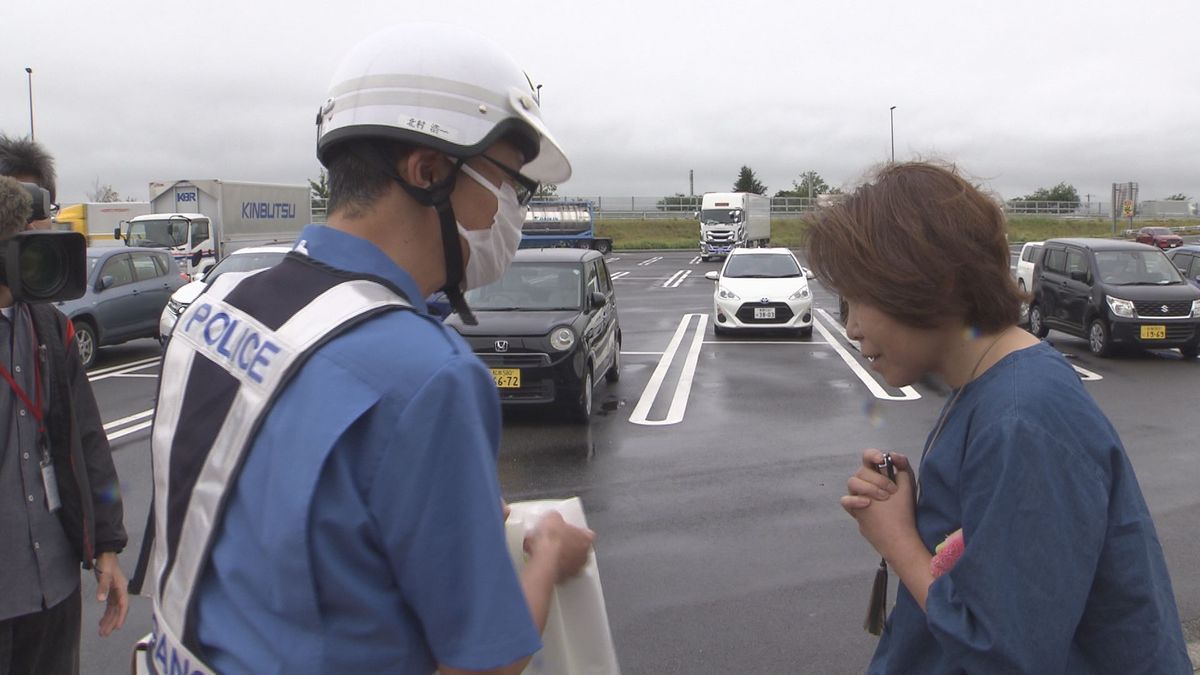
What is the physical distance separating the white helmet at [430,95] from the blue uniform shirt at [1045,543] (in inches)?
34.8

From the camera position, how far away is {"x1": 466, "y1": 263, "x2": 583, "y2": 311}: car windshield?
400 inches

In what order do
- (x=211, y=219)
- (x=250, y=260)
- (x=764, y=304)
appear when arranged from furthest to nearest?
(x=211, y=219)
(x=764, y=304)
(x=250, y=260)

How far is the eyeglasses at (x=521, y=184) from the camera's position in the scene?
1505 millimetres

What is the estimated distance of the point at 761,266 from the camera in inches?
696

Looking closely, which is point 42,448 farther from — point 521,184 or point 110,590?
point 521,184

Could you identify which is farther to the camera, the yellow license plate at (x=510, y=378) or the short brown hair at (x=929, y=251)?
the yellow license plate at (x=510, y=378)

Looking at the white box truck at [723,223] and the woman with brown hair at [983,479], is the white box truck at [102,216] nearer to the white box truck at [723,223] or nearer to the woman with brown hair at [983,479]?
the white box truck at [723,223]

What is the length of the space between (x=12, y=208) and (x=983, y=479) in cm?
241

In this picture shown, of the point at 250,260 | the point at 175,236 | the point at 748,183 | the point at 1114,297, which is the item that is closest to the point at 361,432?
the point at 250,260

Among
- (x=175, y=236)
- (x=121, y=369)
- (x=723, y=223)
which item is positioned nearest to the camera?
(x=121, y=369)

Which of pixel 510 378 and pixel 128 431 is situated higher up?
pixel 510 378

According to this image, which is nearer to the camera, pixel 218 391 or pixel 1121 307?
pixel 218 391

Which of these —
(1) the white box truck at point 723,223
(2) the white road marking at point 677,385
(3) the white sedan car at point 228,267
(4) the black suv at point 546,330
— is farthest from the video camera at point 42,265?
(1) the white box truck at point 723,223

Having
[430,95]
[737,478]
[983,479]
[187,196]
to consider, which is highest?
[187,196]
